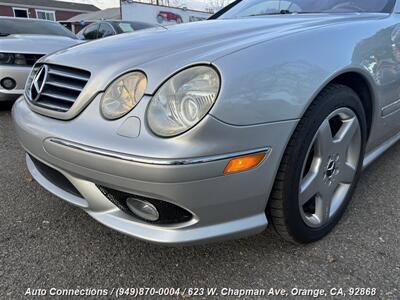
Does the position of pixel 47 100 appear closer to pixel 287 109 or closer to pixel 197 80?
pixel 197 80

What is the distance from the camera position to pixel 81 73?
5.21 feet

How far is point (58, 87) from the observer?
1.66 metres

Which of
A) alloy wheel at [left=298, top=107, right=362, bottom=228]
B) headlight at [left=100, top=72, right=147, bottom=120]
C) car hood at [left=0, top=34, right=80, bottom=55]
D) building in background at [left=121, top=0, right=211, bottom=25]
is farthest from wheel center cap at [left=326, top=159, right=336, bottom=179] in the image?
building in background at [left=121, top=0, right=211, bottom=25]

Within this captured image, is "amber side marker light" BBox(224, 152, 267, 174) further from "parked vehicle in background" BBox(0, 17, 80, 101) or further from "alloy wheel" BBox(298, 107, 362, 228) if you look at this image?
"parked vehicle in background" BBox(0, 17, 80, 101)

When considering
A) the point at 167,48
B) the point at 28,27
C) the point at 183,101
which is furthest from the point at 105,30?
the point at 183,101

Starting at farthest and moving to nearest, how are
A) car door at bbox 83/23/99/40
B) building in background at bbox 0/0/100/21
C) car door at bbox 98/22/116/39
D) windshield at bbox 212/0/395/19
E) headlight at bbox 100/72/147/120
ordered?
building in background at bbox 0/0/100/21, car door at bbox 83/23/99/40, car door at bbox 98/22/116/39, windshield at bbox 212/0/395/19, headlight at bbox 100/72/147/120

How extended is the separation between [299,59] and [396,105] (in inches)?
43.4

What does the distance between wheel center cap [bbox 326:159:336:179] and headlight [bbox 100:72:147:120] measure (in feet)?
3.18

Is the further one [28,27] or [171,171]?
[28,27]

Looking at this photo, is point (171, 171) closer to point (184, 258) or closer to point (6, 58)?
point (184, 258)

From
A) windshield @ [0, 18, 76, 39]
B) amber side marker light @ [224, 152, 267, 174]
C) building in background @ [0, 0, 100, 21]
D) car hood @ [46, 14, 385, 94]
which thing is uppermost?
car hood @ [46, 14, 385, 94]

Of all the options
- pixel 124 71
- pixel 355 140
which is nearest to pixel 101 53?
pixel 124 71

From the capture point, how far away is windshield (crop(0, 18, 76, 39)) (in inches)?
195

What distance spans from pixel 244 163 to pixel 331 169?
65 cm
